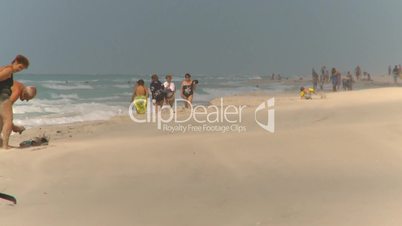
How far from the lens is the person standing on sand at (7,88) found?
6672 mm

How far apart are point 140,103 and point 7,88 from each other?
7.31 metres

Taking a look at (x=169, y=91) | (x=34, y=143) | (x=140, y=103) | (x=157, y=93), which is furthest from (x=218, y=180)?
(x=169, y=91)

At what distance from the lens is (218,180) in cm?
Result: 484

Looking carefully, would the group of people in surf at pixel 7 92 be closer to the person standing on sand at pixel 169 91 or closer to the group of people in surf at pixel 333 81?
the person standing on sand at pixel 169 91

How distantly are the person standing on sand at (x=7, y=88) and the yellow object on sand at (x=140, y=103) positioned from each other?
23.0 feet

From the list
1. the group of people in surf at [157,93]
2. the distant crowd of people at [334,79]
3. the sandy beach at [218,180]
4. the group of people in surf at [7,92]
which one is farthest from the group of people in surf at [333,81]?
the group of people in surf at [7,92]

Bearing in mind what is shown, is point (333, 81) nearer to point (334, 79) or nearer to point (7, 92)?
point (334, 79)

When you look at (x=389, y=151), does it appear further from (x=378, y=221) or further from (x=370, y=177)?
(x=378, y=221)

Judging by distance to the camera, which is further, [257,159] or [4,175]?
[257,159]

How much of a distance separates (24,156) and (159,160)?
196 cm

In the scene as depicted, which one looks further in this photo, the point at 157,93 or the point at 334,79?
the point at 334,79

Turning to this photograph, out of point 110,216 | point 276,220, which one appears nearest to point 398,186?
point 276,220

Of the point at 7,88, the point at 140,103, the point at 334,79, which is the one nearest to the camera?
the point at 7,88

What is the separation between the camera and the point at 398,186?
4410mm
